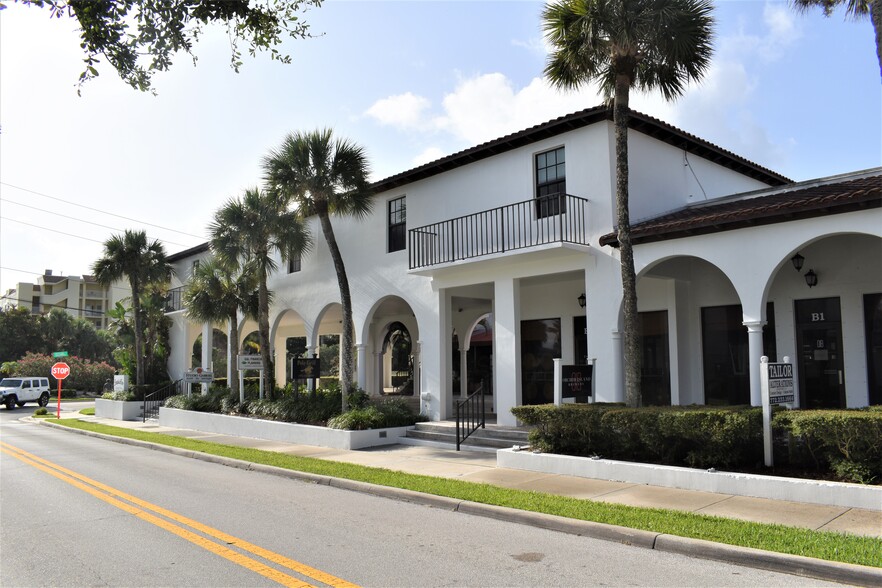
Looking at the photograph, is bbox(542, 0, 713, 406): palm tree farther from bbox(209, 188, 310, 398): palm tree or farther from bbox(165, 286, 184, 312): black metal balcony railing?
bbox(165, 286, 184, 312): black metal balcony railing

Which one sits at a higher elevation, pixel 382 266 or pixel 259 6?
pixel 259 6

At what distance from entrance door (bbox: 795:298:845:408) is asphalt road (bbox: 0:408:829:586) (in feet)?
28.8

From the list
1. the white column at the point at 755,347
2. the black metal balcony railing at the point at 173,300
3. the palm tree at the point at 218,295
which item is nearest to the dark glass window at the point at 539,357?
the white column at the point at 755,347

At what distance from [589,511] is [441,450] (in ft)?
22.8

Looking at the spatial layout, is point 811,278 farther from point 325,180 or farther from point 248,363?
point 248,363

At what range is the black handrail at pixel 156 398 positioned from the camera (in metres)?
28.2

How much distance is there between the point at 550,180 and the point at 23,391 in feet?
133

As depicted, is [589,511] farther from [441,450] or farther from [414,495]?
[441,450]

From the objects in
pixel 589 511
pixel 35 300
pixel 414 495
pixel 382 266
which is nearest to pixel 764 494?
pixel 589 511

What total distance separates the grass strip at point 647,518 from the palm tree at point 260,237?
10.0 m

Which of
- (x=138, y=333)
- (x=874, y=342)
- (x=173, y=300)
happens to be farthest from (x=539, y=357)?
(x=173, y=300)

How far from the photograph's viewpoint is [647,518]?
24.8 ft

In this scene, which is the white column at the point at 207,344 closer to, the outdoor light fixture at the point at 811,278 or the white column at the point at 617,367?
the white column at the point at 617,367

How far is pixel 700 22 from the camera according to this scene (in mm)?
11461
